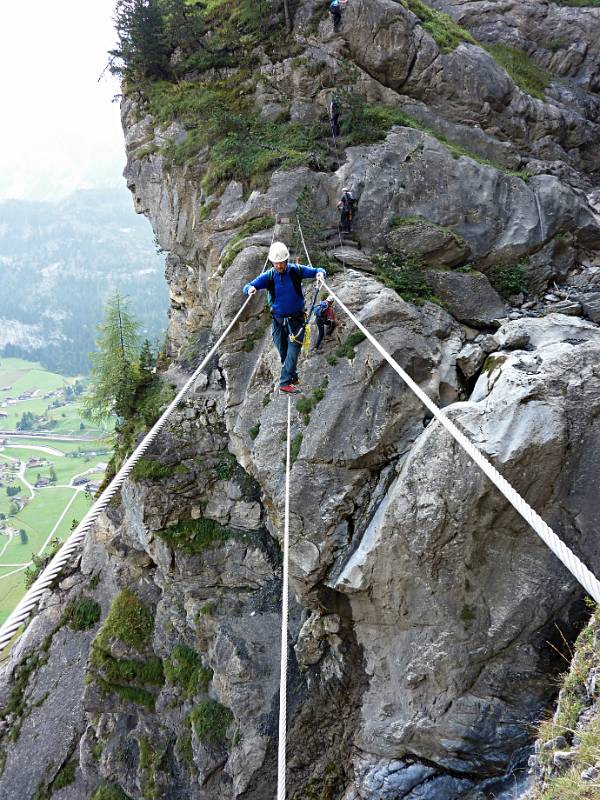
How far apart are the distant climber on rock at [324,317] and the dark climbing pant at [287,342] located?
117 cm

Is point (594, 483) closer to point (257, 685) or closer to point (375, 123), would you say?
point (257, 685)

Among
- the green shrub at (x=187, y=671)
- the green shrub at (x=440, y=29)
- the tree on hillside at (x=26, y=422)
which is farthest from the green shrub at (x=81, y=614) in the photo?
the tree on hillside at (x=26, y=422)

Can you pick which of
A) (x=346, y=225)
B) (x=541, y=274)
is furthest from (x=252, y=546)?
(x=541, y=274)

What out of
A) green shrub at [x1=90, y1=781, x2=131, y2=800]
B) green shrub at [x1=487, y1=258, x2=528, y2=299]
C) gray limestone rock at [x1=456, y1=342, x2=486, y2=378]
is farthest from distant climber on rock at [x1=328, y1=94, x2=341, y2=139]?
green shrub at [x1=90, y1=781, x2=131, y2=800]

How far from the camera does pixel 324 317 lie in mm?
12000

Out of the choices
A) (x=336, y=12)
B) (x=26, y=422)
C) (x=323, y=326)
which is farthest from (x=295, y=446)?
(x=26, y=422)

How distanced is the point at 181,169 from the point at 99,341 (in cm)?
903

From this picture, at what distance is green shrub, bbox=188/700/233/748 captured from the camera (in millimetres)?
12586

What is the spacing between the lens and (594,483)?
891cm

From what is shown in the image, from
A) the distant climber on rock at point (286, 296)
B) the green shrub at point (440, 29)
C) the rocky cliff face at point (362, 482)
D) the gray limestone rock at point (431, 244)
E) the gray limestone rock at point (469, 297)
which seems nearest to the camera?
the rocky cliff face at point (362, 482)

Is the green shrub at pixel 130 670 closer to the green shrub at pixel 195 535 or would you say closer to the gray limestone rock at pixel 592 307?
the green shrub at pixel 195 535

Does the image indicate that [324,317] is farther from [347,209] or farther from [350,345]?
[347,209]

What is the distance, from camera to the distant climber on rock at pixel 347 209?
1530 cm

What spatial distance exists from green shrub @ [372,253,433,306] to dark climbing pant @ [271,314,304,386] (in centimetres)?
412
